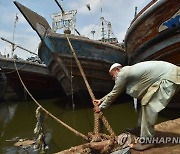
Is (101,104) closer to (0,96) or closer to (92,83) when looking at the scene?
(92,83)

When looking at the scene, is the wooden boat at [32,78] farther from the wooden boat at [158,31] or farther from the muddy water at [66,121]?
the wooden boat at [158,31]

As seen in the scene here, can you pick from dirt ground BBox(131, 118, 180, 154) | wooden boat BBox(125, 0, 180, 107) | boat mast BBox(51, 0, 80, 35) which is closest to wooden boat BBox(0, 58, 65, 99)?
boat mast BBox(51, 0, 80, 35)

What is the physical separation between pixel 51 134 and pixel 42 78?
285 inches

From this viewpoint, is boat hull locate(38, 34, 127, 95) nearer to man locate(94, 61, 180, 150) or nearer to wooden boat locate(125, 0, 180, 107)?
wooden boat locate(125, 0, 180, 107)

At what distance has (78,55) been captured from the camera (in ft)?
28.3

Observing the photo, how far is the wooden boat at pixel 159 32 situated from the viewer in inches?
234

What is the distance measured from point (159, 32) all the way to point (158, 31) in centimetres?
4

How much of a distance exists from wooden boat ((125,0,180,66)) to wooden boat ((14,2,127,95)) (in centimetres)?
167

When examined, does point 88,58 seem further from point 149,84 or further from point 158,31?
point 149,84

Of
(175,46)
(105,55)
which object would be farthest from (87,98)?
(175,46)

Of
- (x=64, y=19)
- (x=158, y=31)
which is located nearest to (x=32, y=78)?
(x=64, y=19)

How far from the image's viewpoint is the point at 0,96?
15.0m

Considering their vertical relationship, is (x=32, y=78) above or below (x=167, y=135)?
above

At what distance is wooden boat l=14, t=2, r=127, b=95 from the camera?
8523 millimetres
